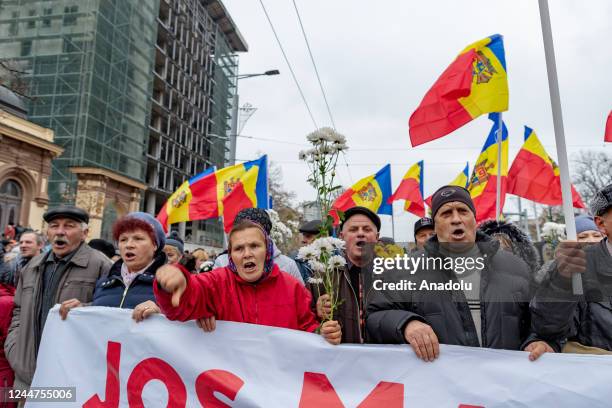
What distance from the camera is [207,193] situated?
7730 mm

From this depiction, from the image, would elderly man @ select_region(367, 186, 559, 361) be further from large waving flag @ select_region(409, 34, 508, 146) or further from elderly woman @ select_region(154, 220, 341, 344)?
large waving flag @ select_region(409, 34, 508, 146)

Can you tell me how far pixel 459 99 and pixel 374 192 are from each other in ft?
14.8

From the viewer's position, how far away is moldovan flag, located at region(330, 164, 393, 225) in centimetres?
892

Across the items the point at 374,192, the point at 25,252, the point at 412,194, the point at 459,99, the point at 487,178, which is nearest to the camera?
the point at 459,99

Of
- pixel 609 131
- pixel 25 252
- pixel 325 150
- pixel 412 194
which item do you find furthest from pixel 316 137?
pixel 412 194

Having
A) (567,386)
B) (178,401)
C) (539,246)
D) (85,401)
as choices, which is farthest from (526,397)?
(85,401)

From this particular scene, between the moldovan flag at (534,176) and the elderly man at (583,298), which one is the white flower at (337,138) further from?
the moldovan flag at (534,176)

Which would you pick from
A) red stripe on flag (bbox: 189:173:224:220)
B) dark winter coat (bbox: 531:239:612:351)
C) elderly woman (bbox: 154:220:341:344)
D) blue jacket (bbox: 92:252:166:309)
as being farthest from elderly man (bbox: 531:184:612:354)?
red stripe on flag (bbox: 189:173:224:220)

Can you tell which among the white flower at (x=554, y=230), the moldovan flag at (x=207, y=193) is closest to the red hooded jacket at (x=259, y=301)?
the white flower at (x=554, y=230)

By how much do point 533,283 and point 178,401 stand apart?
183 cm

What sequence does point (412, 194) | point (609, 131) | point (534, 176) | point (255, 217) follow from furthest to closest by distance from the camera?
point (412, 194), point (534, 176), point (609, 131), point (255, 217)

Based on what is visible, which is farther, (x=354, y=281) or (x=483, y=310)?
(x=354, y=281)

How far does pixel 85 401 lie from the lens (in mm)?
2584

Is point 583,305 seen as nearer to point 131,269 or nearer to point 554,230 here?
point 131,269
